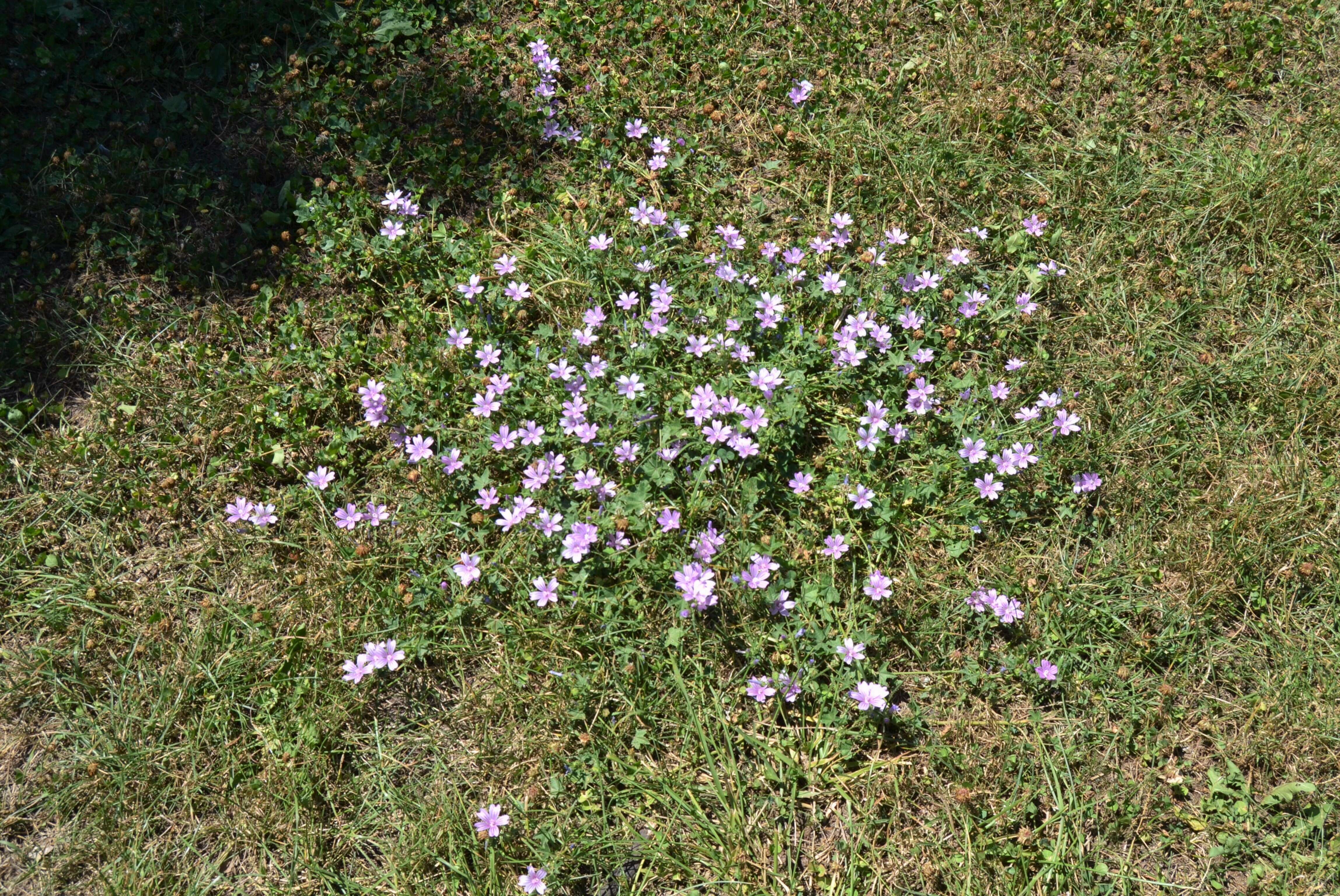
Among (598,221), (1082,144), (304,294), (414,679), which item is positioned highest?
(1082,144)

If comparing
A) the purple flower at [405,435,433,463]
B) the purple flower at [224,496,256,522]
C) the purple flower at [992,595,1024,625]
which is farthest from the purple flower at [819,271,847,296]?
the purple flower at [224,496,256,522]

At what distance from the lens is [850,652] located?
8.80ft

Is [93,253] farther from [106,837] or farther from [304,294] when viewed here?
[106,837]

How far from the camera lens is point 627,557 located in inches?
113

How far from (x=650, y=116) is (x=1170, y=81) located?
7.37 feet

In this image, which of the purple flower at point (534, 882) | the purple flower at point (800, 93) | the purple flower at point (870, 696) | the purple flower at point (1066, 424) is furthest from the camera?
the purple flower at point (800, 93)

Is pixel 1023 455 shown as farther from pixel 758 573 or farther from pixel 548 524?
pixel 548 524

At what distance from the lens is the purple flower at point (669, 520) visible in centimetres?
286

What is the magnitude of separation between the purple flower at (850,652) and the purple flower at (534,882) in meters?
1.00

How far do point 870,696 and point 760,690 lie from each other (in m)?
0.31

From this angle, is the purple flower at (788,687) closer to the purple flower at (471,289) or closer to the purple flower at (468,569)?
the purple flower at (468,569)

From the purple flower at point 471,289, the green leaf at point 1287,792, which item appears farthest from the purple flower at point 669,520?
the green leaf at point 1287,792

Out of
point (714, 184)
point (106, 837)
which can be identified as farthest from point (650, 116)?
point (106, 837)

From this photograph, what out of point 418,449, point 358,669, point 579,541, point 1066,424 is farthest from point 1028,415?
point 358,669
